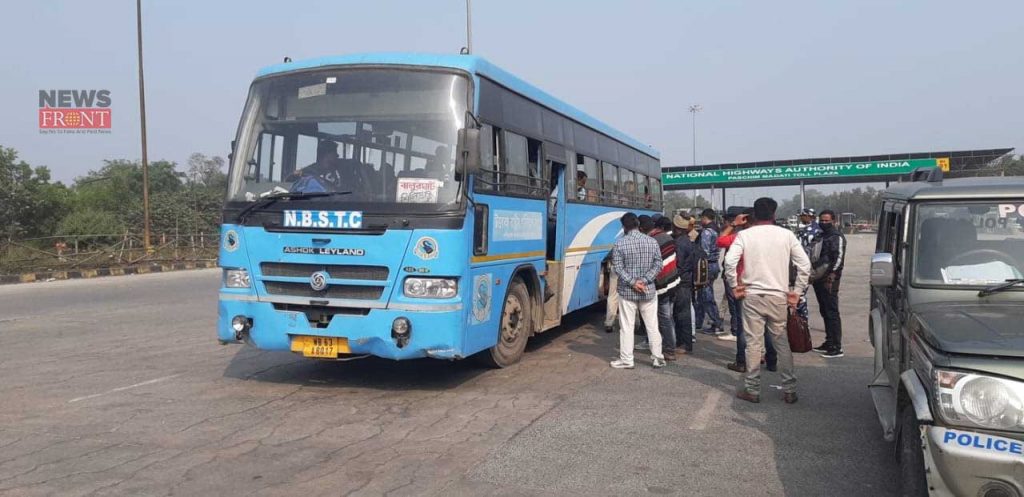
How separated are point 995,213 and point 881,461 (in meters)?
1.80

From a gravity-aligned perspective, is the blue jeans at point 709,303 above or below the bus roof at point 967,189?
below

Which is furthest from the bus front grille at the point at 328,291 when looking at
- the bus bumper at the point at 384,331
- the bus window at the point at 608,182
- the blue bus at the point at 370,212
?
the bus window at the point at 608,182

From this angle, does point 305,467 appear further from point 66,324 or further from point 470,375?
point 66,324

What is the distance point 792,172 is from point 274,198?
162 feet

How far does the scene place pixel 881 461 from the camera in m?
5.00

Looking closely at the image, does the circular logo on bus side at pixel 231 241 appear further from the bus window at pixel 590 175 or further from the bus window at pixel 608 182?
the bus window at pixel 608 182

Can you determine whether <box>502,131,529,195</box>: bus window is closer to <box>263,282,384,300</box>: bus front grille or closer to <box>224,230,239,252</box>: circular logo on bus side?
<box>263,282,384,300</box>: bus front grille

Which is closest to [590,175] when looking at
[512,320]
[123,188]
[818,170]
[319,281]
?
[512,320]

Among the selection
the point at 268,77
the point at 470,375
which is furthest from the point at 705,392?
the point at 268,77

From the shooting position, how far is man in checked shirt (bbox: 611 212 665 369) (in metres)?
8.03

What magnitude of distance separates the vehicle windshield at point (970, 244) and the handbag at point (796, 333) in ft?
6.81

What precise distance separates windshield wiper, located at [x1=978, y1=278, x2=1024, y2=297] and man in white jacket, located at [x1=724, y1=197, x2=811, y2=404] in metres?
2.24

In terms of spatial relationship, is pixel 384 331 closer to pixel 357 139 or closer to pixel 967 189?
pixel 357 139

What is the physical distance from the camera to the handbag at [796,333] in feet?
21.6
